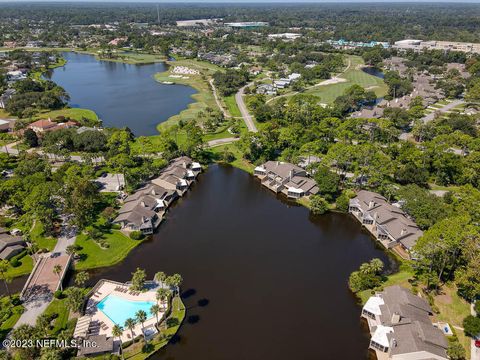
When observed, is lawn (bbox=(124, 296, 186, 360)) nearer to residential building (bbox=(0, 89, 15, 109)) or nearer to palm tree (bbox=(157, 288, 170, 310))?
palm tree (bbox=(157, 288, 170, 310))

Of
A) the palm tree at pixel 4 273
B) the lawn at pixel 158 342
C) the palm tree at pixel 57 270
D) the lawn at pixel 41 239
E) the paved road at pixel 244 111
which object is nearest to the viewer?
the lawn at pixel 158 342

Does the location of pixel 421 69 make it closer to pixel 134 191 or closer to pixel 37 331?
pixel 134 191

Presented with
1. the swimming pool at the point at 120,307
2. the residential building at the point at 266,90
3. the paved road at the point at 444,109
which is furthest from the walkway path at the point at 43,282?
the paved road at the point at 444,109

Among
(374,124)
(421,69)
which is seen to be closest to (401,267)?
(374,124)

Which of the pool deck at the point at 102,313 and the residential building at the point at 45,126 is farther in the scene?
the residential building at the point at 45,126

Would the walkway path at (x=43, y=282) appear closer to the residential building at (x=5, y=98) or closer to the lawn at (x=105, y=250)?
the lawn at (x=105, y=250)

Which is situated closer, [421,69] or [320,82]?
[320,82]

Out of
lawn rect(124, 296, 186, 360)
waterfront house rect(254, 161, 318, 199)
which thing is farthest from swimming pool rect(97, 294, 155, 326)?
waterfront house rect(254, 161, 318, 199)
